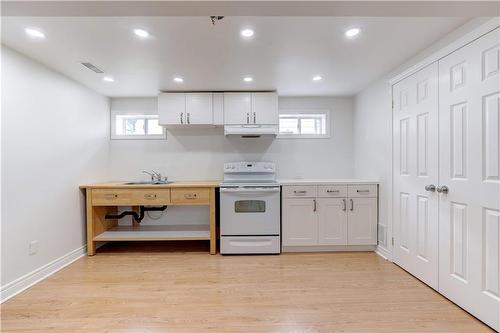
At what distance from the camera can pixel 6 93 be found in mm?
2250

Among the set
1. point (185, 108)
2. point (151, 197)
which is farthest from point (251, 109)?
point (151, 197)

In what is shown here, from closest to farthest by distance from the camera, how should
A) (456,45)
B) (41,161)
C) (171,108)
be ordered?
(456,45) → (41,161) → (171,108)

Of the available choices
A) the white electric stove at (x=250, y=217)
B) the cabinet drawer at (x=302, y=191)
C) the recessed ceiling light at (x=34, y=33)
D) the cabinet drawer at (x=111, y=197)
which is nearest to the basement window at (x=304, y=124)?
the cabinet drawer at (x=302, y=191)

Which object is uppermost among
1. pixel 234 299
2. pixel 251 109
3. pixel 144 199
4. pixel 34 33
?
pixel 34 33

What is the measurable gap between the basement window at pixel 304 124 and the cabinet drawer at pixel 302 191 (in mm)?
1048

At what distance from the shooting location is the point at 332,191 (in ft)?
10.9

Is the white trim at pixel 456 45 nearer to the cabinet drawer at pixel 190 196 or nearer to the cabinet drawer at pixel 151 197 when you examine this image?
the cabinet drawer at pixel 190 196

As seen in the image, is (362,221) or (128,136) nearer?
(362,221)

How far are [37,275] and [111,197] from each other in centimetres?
106

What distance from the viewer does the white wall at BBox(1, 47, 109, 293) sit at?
7.44 feet

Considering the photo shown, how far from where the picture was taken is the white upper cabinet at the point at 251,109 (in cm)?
362

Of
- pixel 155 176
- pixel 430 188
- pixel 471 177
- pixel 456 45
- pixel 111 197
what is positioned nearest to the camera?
pixel 471 177

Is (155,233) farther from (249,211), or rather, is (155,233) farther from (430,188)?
(430,188)

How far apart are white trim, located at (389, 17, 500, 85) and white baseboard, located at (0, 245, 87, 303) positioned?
13.9 feet
